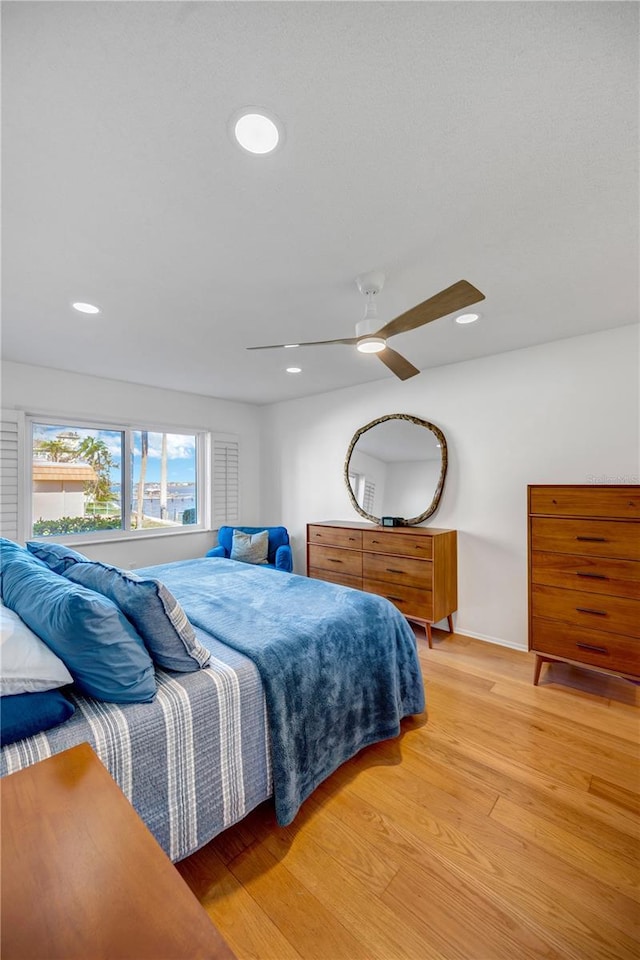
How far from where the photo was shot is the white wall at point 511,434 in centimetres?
280

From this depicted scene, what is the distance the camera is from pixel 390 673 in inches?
80.7

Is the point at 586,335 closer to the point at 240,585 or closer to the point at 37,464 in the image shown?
the point at 240,585

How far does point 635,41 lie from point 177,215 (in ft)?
4.95

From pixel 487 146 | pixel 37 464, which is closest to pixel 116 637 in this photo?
pixel 487 146

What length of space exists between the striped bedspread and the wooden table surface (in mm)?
371

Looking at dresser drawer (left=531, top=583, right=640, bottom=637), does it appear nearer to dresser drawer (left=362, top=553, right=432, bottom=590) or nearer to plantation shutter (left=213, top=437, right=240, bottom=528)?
dresser drawer (left=362, top=553, right=432, bottom=590)

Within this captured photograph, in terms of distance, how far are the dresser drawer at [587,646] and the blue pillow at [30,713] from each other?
2.70m

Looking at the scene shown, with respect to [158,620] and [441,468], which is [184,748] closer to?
[158,620]

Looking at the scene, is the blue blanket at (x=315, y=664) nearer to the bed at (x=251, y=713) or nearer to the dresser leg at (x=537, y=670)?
the bed at (x=251, y=713)

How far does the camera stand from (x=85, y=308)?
2.39 m

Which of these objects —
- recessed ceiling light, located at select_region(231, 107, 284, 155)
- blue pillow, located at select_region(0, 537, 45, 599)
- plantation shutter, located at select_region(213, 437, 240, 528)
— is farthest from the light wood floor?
plantation shutter, located at select_region(213, 437, 240, 528)

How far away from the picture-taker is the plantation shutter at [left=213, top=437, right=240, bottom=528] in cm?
492

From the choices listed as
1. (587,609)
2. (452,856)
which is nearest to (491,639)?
(587,609)

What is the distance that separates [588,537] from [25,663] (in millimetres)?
2882
